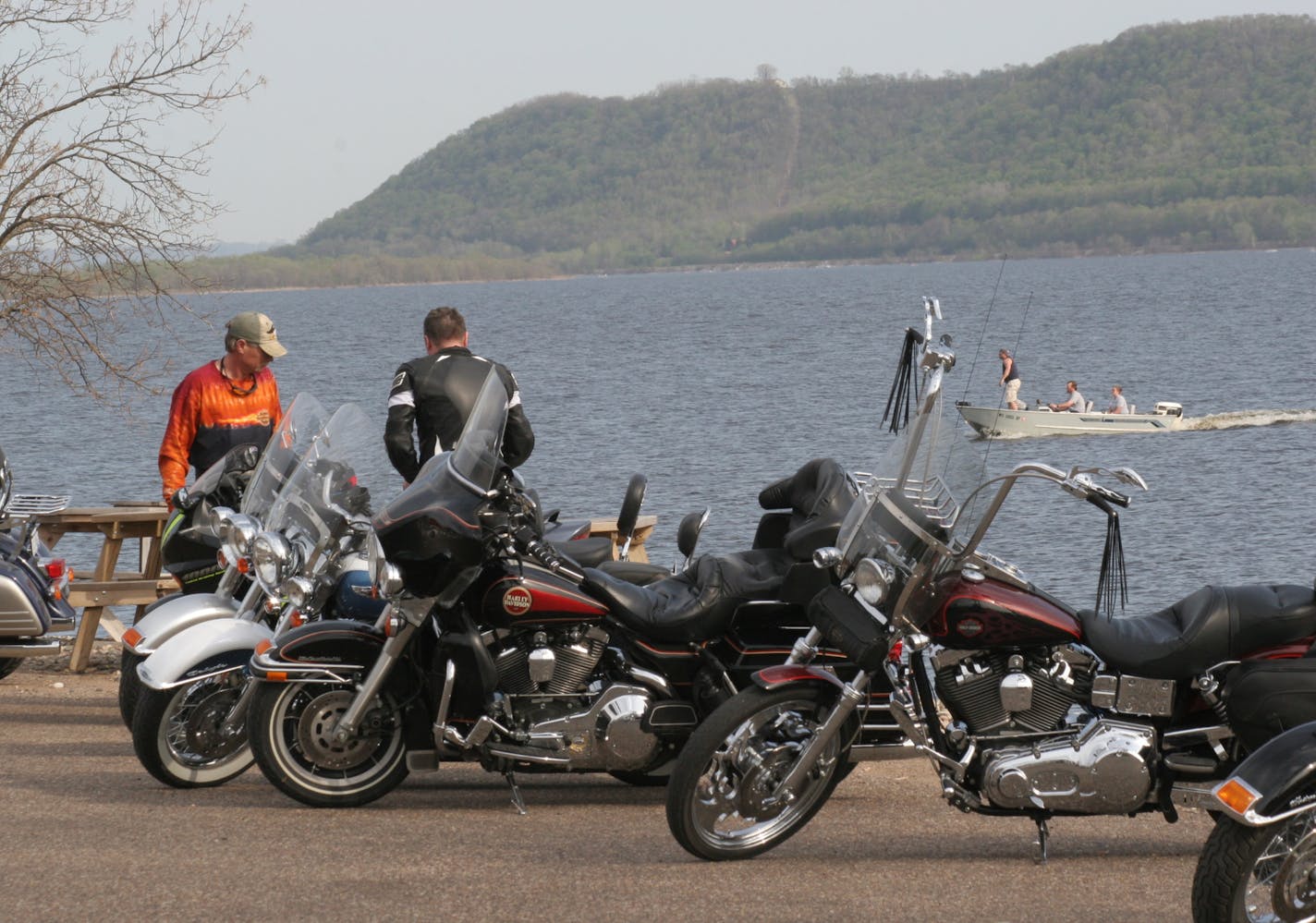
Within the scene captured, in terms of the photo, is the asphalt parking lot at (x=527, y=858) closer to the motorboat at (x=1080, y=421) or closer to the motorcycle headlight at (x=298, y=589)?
the motorcycle headlight at (x=298, y=589)

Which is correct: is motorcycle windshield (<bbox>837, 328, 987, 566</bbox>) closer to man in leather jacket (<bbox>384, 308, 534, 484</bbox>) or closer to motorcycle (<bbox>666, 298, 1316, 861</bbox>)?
motorcycle (<bbox>666, 298, 1316, 861</bbox>)

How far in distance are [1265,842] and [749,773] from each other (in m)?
1.66

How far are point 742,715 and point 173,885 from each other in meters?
1.87

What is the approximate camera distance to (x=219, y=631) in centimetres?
681

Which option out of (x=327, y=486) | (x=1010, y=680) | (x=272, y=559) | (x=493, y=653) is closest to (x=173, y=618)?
(x=272, y=559)

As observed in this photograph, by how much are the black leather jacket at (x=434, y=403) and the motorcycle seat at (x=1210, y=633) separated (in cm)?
302

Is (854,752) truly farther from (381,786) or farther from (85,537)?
(85,537)

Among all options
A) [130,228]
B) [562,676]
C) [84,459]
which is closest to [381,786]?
[562,676]

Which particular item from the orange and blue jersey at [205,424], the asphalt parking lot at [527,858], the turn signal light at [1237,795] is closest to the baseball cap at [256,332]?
the orange and blue jersey at [205,424]

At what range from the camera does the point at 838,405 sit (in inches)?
2114

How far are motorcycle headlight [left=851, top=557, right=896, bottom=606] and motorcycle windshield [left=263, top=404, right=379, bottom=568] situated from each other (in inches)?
82.1

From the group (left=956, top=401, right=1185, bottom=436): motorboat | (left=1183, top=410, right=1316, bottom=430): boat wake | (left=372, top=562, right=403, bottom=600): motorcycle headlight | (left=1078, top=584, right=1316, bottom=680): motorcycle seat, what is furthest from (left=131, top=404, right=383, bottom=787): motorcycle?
(left=1183, top=410, right=1316, bottom=430): boat wake

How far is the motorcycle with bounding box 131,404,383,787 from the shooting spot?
21.6ft

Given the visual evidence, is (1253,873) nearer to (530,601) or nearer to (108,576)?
(530,601)
